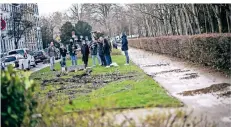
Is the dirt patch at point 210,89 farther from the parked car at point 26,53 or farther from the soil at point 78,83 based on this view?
the parked car at point 26,53

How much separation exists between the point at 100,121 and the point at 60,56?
1326 mm

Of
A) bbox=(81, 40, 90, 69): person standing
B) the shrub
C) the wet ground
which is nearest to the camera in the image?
the shrub

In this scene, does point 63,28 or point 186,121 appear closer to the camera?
point 186,121

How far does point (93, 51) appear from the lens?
14.3ft

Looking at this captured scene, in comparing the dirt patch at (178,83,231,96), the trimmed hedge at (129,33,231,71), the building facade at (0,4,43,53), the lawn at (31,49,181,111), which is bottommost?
the dirt patch at (178,83,231,96)

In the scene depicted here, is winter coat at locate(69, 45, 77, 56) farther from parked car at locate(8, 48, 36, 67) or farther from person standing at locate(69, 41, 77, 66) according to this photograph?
parked car at locate(8, 48, 36, 67)

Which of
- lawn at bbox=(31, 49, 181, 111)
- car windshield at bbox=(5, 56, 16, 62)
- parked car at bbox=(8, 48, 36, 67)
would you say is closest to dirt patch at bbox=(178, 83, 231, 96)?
lawn at bbox=(31, 49, 181, 111)

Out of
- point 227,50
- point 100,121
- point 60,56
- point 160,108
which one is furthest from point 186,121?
point 227,50

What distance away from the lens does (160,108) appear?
3.37 m

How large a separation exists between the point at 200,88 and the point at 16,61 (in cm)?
216

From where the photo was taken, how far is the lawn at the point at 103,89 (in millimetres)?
3213

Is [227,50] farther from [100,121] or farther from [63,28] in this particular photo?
[100,121]

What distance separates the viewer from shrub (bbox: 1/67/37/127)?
7.84 feet

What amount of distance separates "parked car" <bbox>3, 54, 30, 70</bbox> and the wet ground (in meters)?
1.50
